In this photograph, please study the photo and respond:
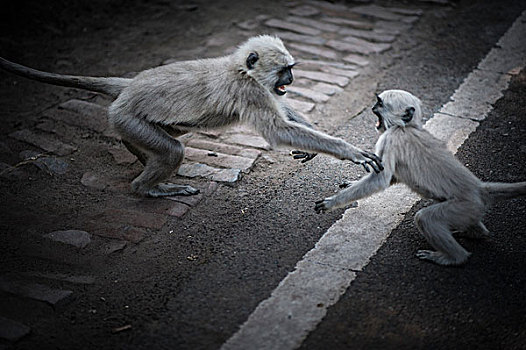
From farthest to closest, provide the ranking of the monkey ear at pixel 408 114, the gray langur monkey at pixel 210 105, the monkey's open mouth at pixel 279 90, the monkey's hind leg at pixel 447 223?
the monkey's open mouth at pixel 279 90, the gray langur monkey at pixel 210 105, the monkey ear at pixel 408 114, the monkey's hind leg at pixel 447 223

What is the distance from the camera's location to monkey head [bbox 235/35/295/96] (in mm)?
4574

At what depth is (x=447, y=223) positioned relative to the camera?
3842 mm

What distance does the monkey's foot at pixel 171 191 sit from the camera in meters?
4.80

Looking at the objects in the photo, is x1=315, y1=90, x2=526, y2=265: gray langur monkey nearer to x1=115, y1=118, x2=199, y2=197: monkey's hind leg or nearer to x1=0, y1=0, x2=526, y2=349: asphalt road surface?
x1=0, y1=0, x2=526, y2=349: asphalt road surface

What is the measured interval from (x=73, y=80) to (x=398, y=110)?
252cm

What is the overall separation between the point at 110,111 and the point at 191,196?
90cm

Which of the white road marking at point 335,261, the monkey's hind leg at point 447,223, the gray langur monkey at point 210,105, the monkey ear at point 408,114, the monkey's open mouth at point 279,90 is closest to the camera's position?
the white road marking at point 335,261

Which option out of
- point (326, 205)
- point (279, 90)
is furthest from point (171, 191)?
point (326, 205)

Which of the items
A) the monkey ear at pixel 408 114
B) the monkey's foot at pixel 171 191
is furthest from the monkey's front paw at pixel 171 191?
the monkey ear at pixel 408 114

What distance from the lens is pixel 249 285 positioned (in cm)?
384

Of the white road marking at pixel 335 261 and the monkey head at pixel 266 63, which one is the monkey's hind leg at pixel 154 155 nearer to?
the monkey head at pixel 266 63

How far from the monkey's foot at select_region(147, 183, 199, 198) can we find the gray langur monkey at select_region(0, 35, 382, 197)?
0.07 m

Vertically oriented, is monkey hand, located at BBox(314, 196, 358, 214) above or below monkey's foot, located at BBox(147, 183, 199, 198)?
above

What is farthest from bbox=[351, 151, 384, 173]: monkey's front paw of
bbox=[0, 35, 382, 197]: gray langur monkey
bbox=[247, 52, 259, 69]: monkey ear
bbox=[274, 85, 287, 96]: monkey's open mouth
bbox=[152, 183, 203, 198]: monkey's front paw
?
bbox=[152, 183, 203, 198]: monkey's front paw
